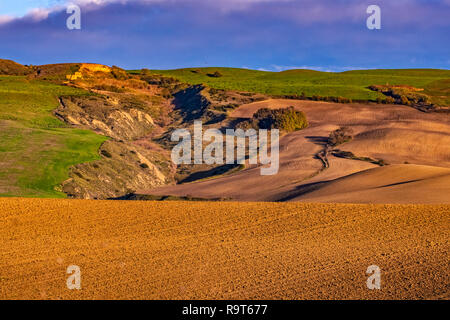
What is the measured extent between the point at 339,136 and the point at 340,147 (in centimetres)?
297

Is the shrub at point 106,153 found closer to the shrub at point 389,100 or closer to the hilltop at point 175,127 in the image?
the hilltop at point 175,127

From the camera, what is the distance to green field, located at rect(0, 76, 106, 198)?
3322cm

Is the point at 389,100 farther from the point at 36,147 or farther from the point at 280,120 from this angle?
the point at 36,147

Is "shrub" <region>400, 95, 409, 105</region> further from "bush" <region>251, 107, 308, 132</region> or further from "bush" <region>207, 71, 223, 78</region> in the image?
"bush" <region>207, 71, 223, 78</region>

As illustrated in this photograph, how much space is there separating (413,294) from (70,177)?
94.0 feet

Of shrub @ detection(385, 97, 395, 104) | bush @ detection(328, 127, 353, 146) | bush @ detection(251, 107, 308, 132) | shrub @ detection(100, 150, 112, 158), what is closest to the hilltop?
shrub @ detection(100, 150, 112, 158)

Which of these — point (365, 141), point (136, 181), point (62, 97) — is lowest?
point (136, 181)

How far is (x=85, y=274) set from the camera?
42.4 feet

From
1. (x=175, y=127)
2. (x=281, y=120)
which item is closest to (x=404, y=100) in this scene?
(x=281, y=120)

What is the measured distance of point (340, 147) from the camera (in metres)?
47.7

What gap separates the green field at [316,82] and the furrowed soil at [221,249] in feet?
186

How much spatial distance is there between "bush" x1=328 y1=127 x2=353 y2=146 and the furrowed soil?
28.6 metres

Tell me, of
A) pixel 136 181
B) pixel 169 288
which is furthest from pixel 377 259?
pixel 136 181
